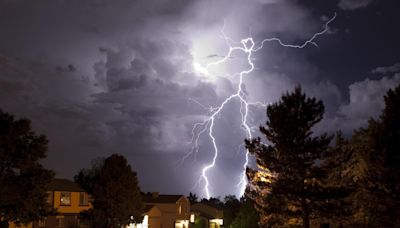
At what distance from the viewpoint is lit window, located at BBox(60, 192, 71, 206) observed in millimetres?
41750

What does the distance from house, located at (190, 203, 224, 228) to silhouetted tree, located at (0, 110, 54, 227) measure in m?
40.7

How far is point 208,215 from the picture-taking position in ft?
221

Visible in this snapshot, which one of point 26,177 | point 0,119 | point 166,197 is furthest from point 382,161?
point 166,197

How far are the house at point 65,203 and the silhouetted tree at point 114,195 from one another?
8.57 m

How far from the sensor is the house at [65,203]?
133ft

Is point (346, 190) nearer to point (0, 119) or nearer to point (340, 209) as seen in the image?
point (340, 209)

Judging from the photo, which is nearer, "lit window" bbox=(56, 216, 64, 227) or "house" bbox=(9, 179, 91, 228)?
"house" bbox=(9, 179, 91, 228)

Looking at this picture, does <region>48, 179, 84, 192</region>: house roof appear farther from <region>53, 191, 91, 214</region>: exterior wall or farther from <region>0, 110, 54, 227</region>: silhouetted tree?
<region>0, 110, 54, 227</region>: silhouetted tree

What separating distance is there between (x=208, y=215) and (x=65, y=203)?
Answer: 29227mm

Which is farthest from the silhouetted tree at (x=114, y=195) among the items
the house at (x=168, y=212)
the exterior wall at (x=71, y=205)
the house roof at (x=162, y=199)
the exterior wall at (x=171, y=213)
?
the house roof at (x=162, y=199)

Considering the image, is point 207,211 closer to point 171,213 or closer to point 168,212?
point 171,213

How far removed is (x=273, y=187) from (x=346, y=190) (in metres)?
3.68

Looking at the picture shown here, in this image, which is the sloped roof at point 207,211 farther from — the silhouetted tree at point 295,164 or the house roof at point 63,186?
the silhouetted tree at point 295,164

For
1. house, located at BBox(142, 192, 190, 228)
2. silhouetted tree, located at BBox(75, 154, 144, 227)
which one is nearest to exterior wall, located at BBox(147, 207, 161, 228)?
house, located at BBox(142, 192, 190, 228)
